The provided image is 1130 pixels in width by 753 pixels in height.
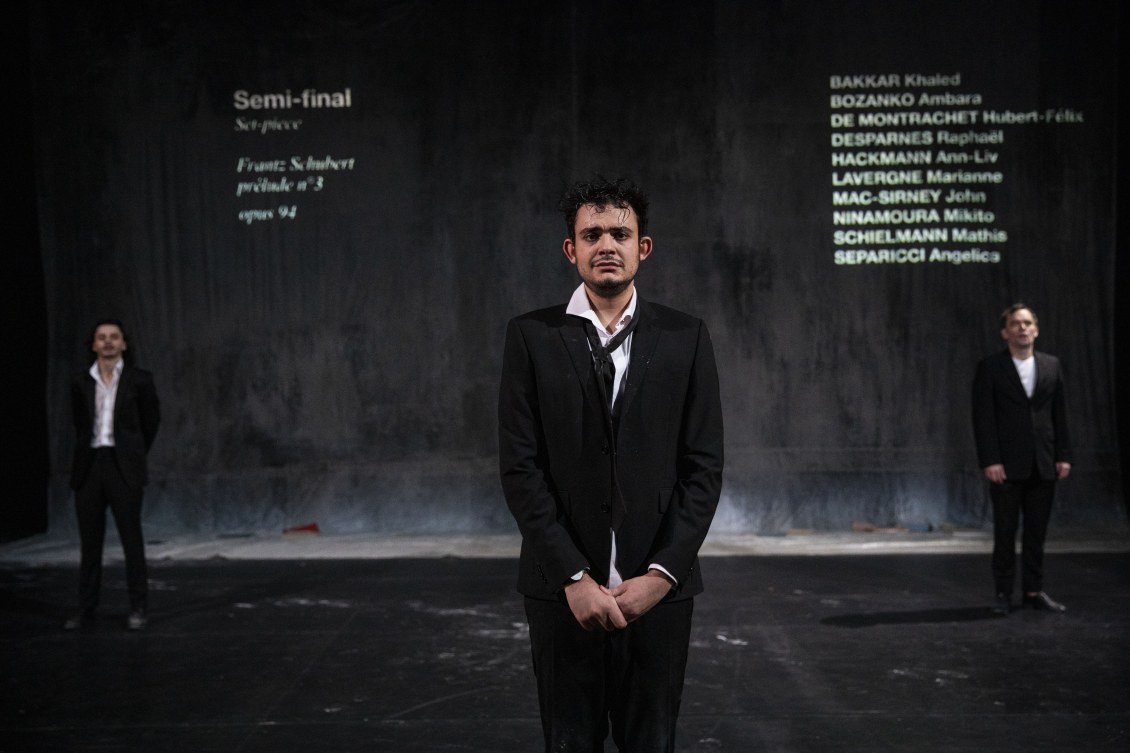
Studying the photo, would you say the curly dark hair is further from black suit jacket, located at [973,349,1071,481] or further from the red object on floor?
the red object on floor

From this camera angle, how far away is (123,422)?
5.19 meters

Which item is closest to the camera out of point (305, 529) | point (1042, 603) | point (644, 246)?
point (644, 246)

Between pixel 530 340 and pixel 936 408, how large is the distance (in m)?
6.27

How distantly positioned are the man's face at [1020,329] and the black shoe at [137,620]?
13.6 feet

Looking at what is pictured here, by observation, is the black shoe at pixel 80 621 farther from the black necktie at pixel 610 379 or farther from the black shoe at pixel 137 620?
the black necktie at pixel 610 379

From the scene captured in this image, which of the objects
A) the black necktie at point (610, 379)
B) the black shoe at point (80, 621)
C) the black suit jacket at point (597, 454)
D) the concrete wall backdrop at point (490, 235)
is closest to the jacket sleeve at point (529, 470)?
the black suit jacket at point (597, 454)

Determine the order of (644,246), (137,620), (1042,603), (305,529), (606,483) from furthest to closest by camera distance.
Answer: (305,529)
(1042,603)
(137,620)
(644,246)
(606,483)

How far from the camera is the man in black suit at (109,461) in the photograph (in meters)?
5.18

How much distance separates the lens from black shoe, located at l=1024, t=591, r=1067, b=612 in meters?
5.24

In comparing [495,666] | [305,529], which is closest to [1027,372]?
[495,666]

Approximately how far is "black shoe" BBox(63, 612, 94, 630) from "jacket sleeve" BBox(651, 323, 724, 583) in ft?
12.9

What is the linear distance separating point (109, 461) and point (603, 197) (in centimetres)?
379

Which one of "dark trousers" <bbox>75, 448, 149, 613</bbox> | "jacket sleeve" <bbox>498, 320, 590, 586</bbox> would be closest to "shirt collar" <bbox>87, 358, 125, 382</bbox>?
"dark trousers" <bbox>75, 448, 149, 613</bbox>

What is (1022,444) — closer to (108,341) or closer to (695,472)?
(695,472)
